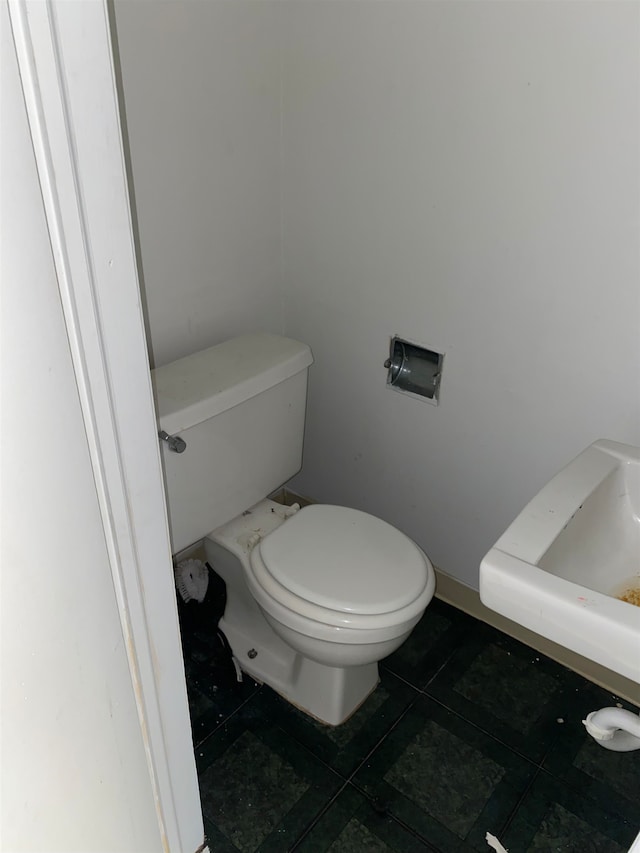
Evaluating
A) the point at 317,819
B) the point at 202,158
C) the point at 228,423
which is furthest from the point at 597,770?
the point at 202,158

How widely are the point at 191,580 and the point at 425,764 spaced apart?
76 cm

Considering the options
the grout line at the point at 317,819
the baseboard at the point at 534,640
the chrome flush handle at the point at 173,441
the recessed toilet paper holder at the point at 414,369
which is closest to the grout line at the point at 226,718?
the grout line at the point at 317,819

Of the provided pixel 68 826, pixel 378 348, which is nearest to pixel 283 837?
pixel 68 826

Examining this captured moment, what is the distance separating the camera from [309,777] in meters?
1.51

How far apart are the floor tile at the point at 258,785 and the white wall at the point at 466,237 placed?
0.65 metres

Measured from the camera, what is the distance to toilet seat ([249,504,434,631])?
1.39 meters

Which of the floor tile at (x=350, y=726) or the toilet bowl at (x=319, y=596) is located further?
the floor tile at (x=350, y=726)

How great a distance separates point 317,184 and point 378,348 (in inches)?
17.0

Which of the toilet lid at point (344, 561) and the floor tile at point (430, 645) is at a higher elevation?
the toilet lid at point (344, 561)

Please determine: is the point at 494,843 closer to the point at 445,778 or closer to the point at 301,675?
the point at 445,778

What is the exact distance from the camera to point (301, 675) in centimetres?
165

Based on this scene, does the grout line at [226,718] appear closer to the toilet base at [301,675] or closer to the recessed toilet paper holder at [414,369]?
the toilet base at [301,675]

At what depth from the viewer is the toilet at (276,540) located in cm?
140

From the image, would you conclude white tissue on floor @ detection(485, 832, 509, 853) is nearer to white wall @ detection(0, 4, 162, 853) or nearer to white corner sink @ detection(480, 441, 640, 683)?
white corner sink @ detection(480, 441, 640, 683)
